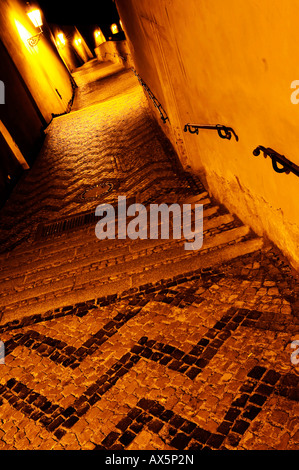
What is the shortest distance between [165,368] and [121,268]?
5.91ft

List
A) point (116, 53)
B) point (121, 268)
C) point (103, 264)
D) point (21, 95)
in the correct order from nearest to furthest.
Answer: point (121, 268), point (103, 264), point (21, 95), point (116, 53)

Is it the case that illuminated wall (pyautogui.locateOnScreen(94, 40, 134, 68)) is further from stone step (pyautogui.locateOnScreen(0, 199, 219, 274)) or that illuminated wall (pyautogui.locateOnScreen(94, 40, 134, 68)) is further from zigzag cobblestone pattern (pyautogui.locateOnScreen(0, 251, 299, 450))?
zigzag cobblestone pattern (pyautogui.locateOnScreen(0, 251, 299, 450))

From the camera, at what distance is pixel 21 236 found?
6.72 metres

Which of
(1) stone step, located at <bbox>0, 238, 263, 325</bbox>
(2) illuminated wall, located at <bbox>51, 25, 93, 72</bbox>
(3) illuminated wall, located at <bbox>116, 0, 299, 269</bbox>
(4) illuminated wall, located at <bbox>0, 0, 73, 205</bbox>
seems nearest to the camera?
(3) illuminated wall, located at <bbox>116, 0, 299, 269</bbox>

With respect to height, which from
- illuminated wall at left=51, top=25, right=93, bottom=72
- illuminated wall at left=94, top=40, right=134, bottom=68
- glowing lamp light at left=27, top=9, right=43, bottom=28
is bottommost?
illuminated wall at left=94, top=40, right=134, bottom=68

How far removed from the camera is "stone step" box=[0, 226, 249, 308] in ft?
15.0

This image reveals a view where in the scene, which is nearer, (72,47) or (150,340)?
(150,340)

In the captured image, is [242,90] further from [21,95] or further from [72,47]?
[72,47]

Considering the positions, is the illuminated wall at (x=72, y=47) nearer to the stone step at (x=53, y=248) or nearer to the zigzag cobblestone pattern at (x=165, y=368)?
the stone step at (x=53, y=248)

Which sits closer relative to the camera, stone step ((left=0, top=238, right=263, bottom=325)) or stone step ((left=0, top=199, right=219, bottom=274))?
stone step ((left=0, top=238, right=263, bottom=325))

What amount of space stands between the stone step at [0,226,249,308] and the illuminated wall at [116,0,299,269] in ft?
1.58

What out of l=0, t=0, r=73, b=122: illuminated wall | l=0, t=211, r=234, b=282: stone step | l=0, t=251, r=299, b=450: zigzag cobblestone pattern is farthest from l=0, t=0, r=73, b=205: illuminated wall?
l=0, t=251, r=299, b=450: zigzag cobblestone pattern

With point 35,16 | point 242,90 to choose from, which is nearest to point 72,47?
point 35,16

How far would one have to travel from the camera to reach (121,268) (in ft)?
15.4
